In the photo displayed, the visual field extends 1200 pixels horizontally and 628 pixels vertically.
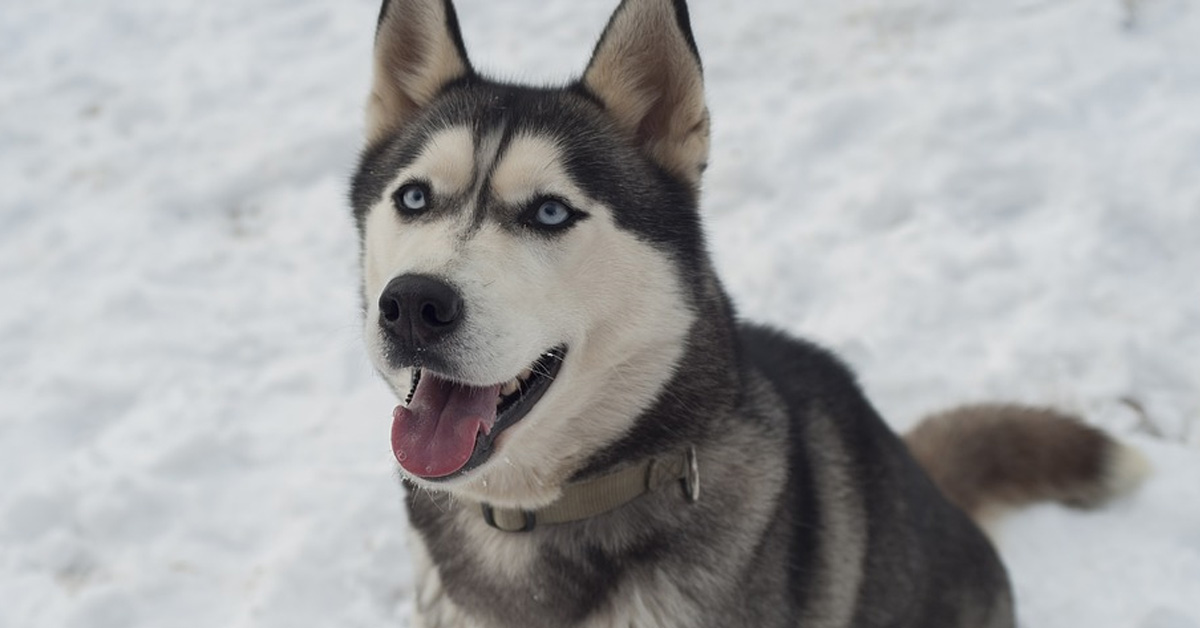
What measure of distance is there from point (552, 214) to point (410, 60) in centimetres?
72

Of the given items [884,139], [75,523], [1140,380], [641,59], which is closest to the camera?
[641,59]

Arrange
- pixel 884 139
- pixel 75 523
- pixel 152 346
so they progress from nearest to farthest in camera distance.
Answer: pixel 75 523 → pixel 152 346 → pixel 884 139

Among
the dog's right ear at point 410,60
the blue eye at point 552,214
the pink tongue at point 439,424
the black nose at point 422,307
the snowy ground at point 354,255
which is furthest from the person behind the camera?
the snowy ground at point 354,255

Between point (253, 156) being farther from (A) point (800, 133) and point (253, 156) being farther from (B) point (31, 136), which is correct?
(A) point (800, 133)

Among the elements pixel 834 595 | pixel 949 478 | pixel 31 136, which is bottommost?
pixel 31 136

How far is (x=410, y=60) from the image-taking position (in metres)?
2.62

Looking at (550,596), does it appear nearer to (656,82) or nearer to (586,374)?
(586,374)

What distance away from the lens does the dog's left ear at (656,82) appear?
225 centimetres

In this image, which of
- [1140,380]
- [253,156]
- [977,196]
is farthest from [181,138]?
[1140,380]

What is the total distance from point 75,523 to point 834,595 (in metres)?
2.59

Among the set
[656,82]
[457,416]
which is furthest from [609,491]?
[656,82]

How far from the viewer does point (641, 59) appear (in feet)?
7.72

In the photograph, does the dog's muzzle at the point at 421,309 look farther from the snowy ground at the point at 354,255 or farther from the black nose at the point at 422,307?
the snowy ground at the point at 354,255

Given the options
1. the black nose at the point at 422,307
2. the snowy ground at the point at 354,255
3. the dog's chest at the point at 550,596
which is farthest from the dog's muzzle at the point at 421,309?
the snowy ground at the point at 354,255
